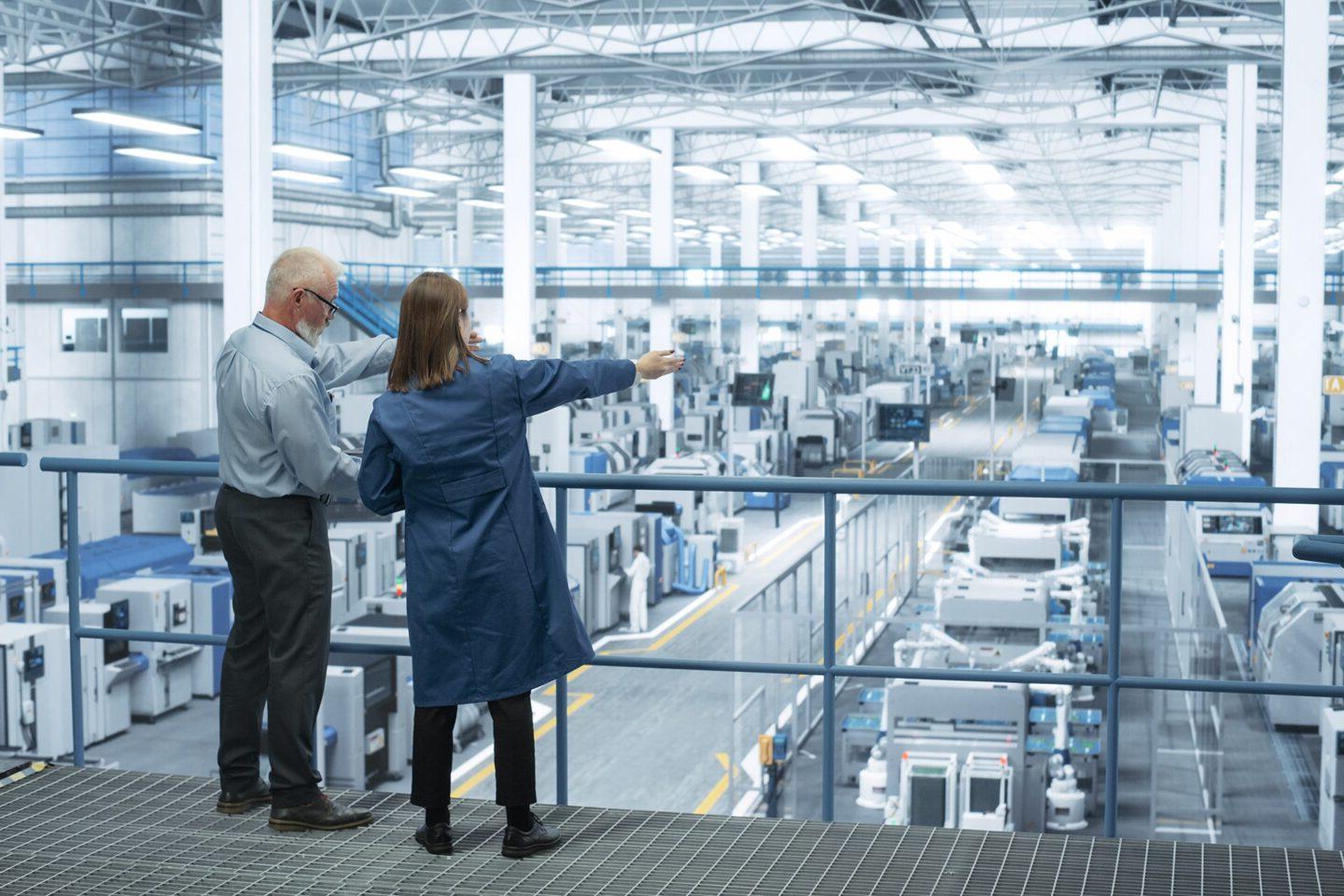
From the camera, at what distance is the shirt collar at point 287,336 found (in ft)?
12.0

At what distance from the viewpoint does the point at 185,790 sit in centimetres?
422

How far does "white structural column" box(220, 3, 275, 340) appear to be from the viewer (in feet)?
41.7

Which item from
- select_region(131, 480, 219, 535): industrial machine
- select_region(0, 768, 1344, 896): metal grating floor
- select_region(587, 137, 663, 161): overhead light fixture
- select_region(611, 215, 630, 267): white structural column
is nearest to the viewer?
select_region(0, 768, 1344, 896): metal grating floor

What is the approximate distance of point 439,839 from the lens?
3600 millimetres

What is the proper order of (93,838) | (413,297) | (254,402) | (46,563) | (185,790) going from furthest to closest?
(46,563) → (185,790) → (93,838) → (254,402) → (413,297)

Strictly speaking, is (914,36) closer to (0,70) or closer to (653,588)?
(653,588)

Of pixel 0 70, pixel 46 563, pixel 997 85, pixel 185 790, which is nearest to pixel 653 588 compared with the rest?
pixel 46 563

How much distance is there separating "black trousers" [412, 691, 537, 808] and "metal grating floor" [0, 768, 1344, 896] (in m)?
0.20

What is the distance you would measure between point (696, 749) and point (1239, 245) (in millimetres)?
13042

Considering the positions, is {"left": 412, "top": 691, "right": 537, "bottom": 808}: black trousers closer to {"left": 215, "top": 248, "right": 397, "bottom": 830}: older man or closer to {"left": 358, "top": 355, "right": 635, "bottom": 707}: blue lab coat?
{"left": 358, "top": 355, "right": 635, "bottom": 707}: blue lab coat

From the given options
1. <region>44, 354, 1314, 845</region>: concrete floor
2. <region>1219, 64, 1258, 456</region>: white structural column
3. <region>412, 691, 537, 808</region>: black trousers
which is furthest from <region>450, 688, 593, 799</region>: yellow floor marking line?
<region>1219, 64, 1258, 456</region>: white structural column

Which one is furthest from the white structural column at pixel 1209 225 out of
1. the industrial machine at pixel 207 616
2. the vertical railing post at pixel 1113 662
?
the vertical railing post at pixel 1113 662

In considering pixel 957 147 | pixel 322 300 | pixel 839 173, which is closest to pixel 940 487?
pixel 322 300

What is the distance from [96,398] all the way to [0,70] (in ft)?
35.7
